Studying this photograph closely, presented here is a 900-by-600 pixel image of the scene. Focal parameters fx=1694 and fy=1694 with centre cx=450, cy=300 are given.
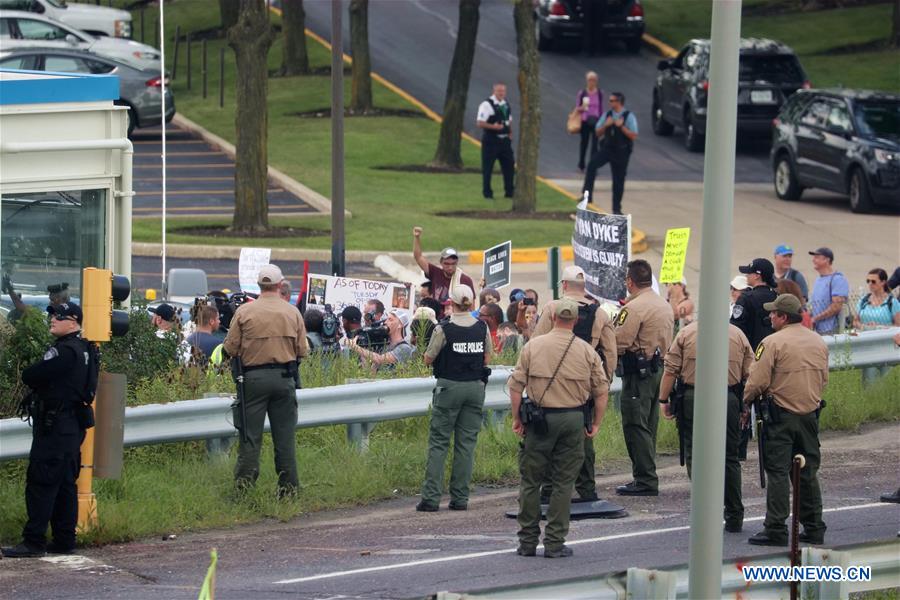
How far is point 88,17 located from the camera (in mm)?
38281

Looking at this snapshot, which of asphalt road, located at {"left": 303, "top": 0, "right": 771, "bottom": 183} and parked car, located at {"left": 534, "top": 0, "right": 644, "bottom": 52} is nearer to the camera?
asphalt road, located at {"left": 303, "top": 0, "right": 771, "bottom": 183}

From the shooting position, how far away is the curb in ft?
90.9

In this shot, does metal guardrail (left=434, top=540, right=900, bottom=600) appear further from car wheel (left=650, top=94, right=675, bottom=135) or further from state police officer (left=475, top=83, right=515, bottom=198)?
car wheel (left=650, top=94, right=675, bottom=135)

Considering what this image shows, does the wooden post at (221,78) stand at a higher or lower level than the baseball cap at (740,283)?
higher

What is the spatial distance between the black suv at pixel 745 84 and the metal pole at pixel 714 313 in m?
23.4

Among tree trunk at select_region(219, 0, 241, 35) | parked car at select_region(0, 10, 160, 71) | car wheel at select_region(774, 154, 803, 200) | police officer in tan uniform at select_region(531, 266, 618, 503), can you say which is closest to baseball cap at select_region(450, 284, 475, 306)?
police officer in tan uniform at select_region(531, 266, 618, 503)

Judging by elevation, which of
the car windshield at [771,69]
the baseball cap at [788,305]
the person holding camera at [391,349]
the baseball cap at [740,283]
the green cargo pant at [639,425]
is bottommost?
the green cargo pant at [639,425]

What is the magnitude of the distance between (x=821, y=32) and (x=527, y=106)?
17.1 meters

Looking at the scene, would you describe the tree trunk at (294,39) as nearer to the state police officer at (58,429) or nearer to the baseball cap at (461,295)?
the baseball cap at (461,295)

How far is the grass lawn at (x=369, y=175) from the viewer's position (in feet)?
82.5

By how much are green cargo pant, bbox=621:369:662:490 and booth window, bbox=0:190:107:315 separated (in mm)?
4527

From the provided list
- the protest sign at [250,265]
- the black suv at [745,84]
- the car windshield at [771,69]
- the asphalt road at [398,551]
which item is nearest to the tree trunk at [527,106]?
the black suv at [745,84]

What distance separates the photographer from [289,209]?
27.8 meters

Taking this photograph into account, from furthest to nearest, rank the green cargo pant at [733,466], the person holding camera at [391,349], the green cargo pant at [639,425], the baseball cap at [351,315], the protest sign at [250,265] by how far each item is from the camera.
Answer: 1. the protest sign at [250,265]
2. the baseball cap at [351,315]
3. the person holding camera at [391,349]
4. the green cargo pant at [639,425]
5. the green cargo pant at [733,466]
